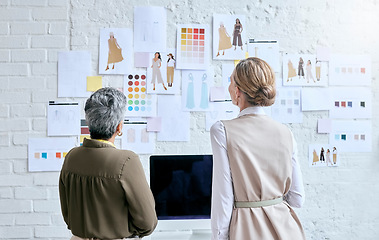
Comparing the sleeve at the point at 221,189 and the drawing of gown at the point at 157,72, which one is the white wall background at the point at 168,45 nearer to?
the drawing of gown at the point at 157,72

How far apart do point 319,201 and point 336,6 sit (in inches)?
50.2

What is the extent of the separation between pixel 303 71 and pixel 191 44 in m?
0.74

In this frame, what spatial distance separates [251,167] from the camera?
4.58 feet

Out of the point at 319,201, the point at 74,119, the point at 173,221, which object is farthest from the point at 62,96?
the point at 319,201

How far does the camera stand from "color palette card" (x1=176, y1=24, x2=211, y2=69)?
2305 millimetres

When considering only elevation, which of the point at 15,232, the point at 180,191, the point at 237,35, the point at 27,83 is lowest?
the point at 15,232

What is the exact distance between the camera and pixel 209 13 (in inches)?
92.0

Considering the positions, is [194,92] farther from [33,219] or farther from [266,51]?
[33,219]

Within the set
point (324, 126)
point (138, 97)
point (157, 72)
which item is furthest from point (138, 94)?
point (324, 126)

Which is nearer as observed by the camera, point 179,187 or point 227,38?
point 179,187

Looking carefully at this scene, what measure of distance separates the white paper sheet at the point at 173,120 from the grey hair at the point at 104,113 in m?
0.86

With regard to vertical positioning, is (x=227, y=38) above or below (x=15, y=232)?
above

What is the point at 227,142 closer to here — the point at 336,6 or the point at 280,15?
the point at 280,15

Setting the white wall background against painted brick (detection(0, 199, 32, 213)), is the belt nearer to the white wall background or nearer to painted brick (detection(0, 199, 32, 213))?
the white wall background
